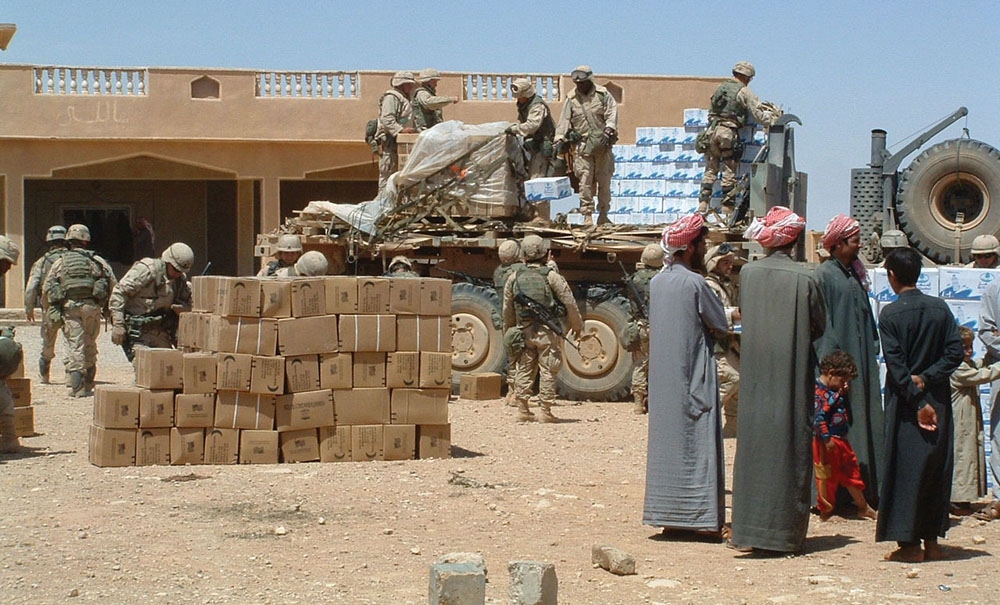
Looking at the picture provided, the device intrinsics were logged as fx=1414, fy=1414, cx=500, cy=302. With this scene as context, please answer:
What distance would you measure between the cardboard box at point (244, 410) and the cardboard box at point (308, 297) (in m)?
0.63

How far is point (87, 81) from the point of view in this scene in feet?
88.3

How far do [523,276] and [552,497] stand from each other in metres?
4.00

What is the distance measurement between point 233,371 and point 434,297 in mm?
1533

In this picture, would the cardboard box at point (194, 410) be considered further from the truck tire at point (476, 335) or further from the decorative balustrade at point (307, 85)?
the decorative balustrade at point (307, 85)

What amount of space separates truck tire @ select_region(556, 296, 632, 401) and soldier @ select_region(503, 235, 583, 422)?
1.87m

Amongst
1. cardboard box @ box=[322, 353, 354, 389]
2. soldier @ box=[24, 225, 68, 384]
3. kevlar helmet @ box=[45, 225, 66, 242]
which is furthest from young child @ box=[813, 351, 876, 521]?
kevlar helmet @ box=[45, 225, 66, 242]

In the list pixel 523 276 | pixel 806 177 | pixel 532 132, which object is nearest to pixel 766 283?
pixel 806 177

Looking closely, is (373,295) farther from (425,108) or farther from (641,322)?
(425,108)

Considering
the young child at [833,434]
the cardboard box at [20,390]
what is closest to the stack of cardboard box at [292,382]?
the cardboard box at [20,390]

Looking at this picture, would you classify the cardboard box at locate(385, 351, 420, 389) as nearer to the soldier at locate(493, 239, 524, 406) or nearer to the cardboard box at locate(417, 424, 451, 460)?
the cardboard box at locate(417, 424, 451, 460)

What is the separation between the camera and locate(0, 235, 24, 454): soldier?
31.5 feet

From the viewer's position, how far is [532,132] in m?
15.1

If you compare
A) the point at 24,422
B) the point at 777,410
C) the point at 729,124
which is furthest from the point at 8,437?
the point at 729,124

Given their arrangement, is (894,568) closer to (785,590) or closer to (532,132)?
(785,590)
